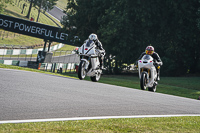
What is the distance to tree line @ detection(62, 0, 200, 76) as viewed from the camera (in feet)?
103

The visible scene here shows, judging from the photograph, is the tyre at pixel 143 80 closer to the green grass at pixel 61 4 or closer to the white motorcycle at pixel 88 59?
the white motorcycle at pixel 88 59

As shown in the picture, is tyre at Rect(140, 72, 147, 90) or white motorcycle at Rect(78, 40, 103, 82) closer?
tyre at Rect(140, 72, 147, 90)

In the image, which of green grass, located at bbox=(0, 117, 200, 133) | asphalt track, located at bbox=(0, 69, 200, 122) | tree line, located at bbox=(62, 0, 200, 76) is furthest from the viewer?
tree line, located at bbox=(62, 0, 200, 76)

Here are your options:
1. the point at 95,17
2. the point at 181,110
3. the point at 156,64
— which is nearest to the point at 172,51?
the point at 95,17

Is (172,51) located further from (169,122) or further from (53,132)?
(53,132)

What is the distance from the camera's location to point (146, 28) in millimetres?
32938

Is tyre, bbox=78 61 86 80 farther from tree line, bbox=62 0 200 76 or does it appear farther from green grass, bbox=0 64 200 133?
tree line, bbox=62 0 200 76

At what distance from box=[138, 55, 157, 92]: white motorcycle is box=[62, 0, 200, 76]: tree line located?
15.7m

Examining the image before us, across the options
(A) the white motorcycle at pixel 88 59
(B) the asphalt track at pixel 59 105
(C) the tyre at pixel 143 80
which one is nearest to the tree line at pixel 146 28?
(A) the white motorcycle at pixel 88 59

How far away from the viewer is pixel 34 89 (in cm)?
947

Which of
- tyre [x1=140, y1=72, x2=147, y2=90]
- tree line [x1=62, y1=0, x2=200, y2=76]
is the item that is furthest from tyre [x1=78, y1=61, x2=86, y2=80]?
tree line [x1=62, y1=0, x2=200, y2=76]

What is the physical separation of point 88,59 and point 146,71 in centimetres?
275

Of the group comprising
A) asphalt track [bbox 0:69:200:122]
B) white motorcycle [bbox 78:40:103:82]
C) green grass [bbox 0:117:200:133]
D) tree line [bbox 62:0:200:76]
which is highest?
tree line [bbox 62:0:200:76]

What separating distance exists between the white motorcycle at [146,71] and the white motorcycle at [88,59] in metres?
2.14
